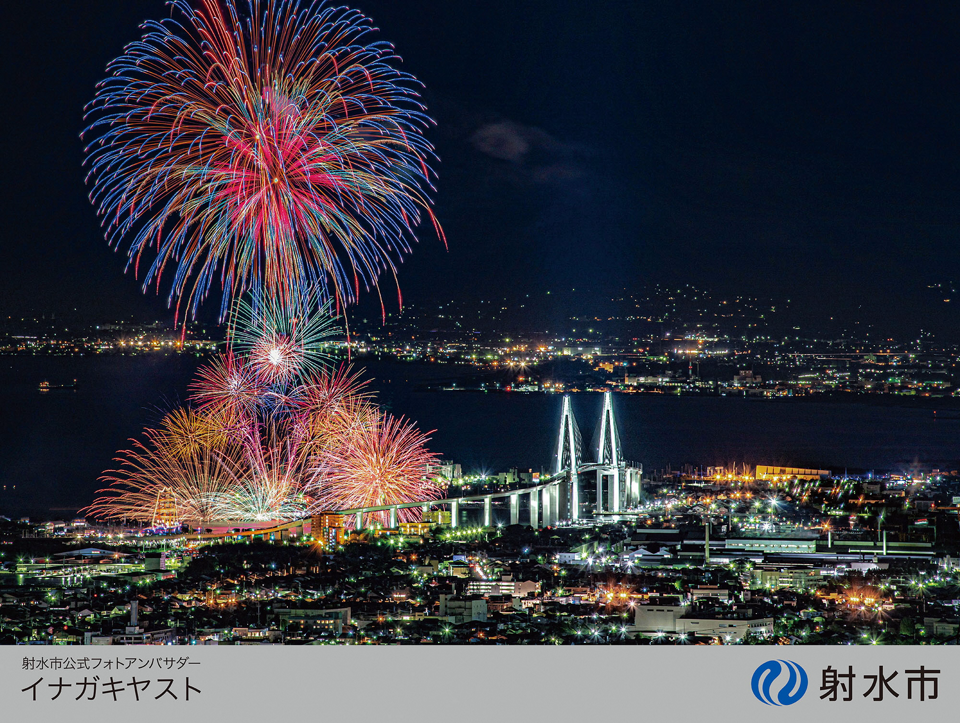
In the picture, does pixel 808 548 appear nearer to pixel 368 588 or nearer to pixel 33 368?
pixel 368 588

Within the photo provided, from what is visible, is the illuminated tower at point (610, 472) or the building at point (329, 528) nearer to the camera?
the building at point (329, 528)

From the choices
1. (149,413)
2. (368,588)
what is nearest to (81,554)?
(368,588)

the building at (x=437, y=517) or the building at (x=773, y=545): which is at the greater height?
the building at (x=437, y=517)

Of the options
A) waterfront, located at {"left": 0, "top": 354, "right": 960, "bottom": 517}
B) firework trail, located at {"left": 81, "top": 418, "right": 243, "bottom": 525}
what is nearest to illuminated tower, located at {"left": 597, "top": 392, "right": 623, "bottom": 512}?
firework trail, located at {"left": 81, "top": 418, "right": 243, "bottom": 525}

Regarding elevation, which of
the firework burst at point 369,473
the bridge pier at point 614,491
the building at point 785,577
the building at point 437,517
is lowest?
the building at point 785,577

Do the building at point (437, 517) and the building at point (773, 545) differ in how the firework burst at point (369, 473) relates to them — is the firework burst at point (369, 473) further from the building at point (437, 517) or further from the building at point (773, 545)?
the building at point (773, 545)

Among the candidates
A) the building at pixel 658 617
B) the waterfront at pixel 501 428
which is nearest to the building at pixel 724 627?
the building at pixel 658 617

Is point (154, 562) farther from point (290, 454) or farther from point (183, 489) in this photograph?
point (183, 489)
